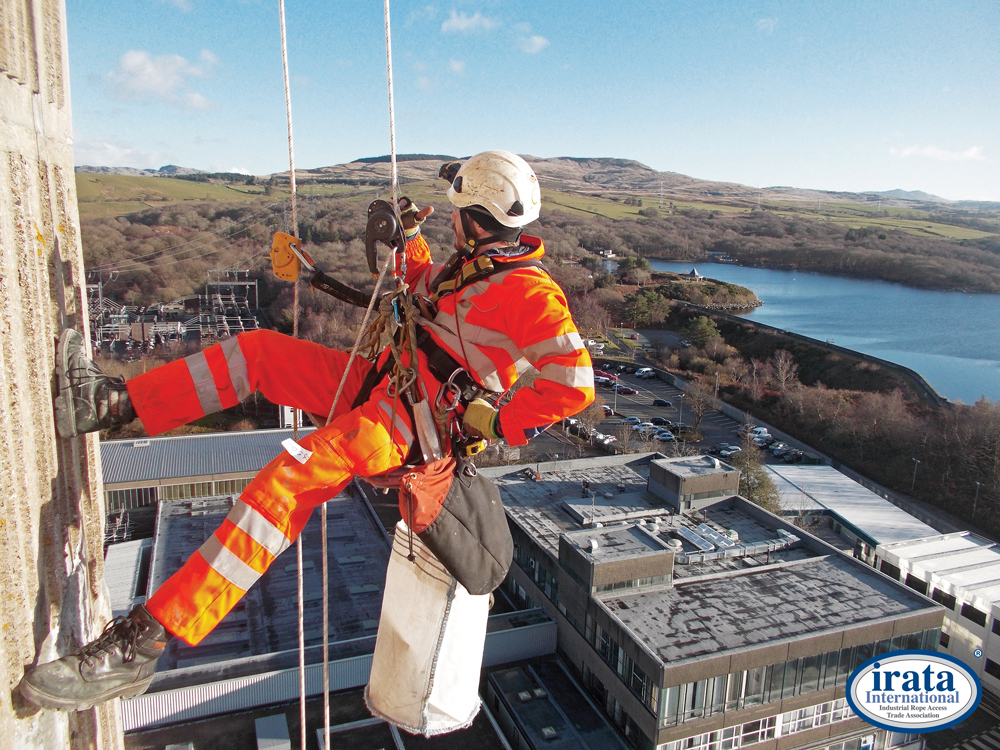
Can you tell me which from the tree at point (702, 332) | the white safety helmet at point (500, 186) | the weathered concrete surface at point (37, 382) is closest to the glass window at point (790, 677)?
the white safety helmet at point (500, 186)

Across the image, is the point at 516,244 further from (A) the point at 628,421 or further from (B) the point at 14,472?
(A) the point at 628,421

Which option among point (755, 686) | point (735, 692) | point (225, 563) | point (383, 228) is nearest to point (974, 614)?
point (755, 686)

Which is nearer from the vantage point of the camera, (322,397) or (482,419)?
(482,419)

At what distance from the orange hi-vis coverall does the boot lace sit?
0.09 metres

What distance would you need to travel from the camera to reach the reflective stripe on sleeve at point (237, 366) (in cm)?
352

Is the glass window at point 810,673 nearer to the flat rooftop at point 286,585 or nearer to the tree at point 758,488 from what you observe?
the flat rooftop at point 286,585

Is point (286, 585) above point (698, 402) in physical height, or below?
below

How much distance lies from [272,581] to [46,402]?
43.0 feet

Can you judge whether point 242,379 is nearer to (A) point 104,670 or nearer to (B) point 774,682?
(A) point 104,670

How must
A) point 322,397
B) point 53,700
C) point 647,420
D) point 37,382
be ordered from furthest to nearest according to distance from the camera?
point 647,420 → point 322,397 → point 37,382 → point 53,700

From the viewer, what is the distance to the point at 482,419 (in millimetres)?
3326

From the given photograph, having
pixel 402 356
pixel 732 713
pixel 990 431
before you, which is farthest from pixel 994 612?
pixel 402 356

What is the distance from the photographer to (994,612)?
14.9m

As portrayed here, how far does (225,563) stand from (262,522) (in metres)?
0.22
